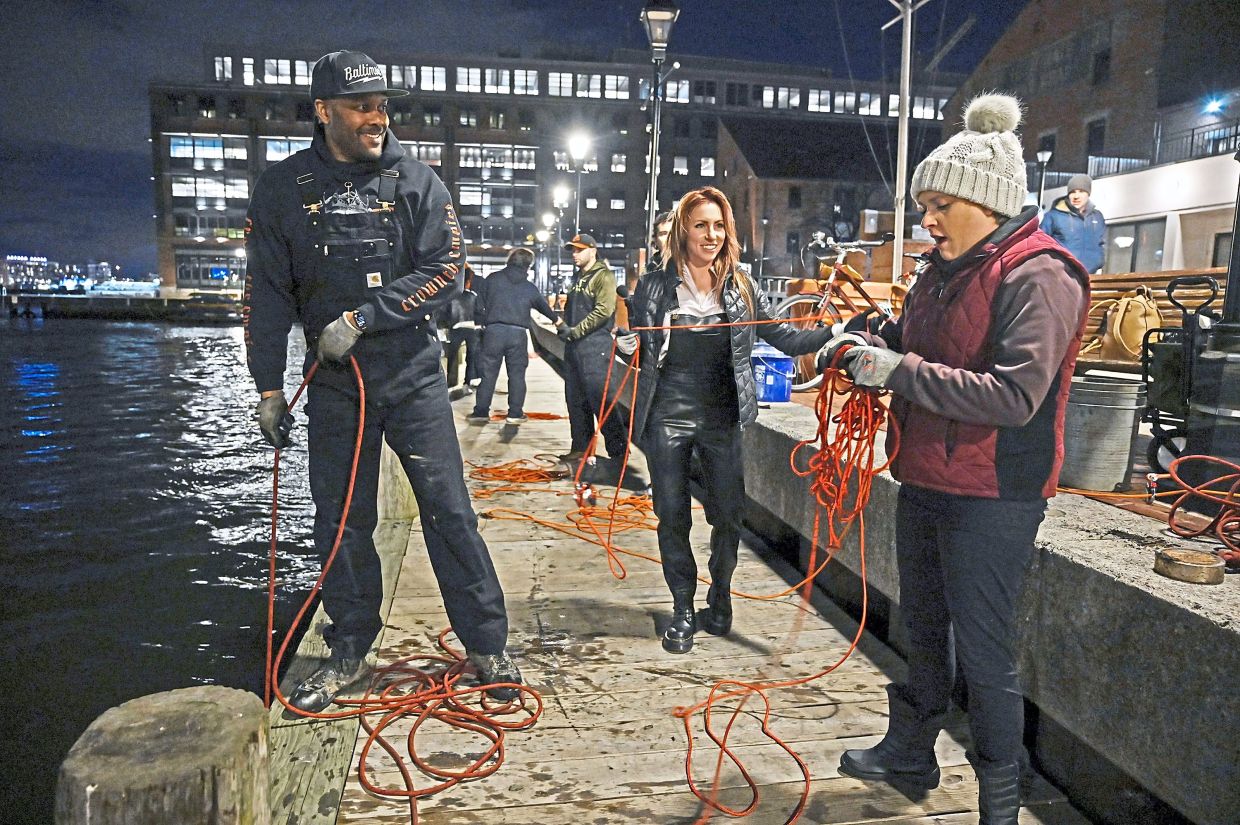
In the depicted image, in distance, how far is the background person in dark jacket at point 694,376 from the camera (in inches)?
161

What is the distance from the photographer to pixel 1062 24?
31.3 m

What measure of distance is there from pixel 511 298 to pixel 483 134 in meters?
71.4

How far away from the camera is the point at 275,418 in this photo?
136 inches

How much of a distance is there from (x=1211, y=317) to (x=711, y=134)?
7562cm

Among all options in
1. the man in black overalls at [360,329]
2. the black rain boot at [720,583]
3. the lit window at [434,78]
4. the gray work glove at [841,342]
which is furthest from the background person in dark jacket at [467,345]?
the lit window at [434,78]

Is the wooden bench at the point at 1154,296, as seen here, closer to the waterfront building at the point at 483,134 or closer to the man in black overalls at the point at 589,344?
the man in black overalls at the point at 589,344

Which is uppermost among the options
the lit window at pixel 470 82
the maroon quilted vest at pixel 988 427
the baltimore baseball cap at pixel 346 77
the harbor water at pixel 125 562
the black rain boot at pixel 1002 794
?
the lit window at pixel 470 82

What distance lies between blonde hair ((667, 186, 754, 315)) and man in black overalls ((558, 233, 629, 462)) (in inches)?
152

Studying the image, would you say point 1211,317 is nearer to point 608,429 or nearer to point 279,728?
point 608,429

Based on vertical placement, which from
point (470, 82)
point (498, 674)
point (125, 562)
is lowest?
point (125, 562)

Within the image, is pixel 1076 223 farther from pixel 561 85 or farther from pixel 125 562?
pixel 561 85

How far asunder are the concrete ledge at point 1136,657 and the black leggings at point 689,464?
4.74 feet

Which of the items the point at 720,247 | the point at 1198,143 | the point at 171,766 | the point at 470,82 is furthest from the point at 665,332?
the point at 470,82

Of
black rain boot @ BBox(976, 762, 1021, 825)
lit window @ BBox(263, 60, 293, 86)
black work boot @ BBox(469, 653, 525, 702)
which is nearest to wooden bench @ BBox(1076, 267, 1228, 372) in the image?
black rain boot @ BBox(976, 762, 1021, 825)
